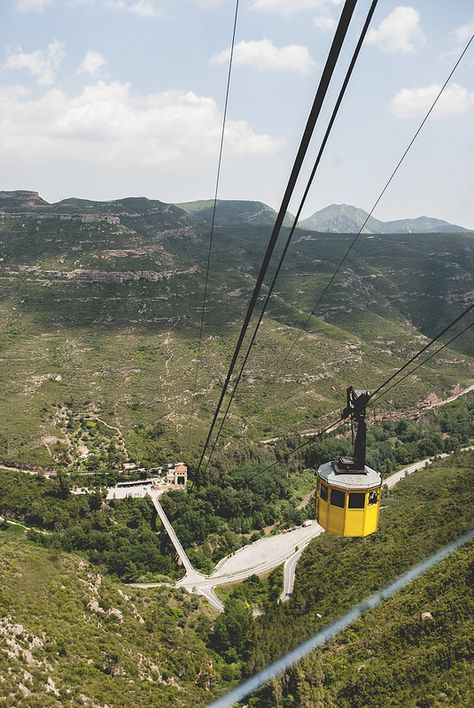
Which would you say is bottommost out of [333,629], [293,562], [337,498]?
[293,562]

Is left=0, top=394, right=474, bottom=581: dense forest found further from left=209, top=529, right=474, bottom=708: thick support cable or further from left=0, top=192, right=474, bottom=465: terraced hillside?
left=209, top=529, right=474, bottom=708: thick support cable

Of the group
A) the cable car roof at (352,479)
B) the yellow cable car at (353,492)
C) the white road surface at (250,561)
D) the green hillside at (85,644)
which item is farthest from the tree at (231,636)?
the cable car roof at (352,479)

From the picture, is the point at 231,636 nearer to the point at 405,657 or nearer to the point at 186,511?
the point at 405,657

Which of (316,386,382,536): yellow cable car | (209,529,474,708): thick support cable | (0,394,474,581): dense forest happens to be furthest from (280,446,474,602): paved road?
(316,386,382,536): yellow cable car

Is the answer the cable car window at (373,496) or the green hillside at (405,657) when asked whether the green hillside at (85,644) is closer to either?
the green hillside at (405,657)

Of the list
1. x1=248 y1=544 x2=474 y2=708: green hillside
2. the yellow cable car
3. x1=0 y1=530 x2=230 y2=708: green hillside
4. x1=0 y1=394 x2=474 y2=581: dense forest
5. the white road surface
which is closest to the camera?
the yellow cable car

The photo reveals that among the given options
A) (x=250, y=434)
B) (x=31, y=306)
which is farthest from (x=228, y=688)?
(x=31, y=306)

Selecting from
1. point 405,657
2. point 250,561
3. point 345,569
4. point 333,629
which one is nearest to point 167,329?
point 250,561
